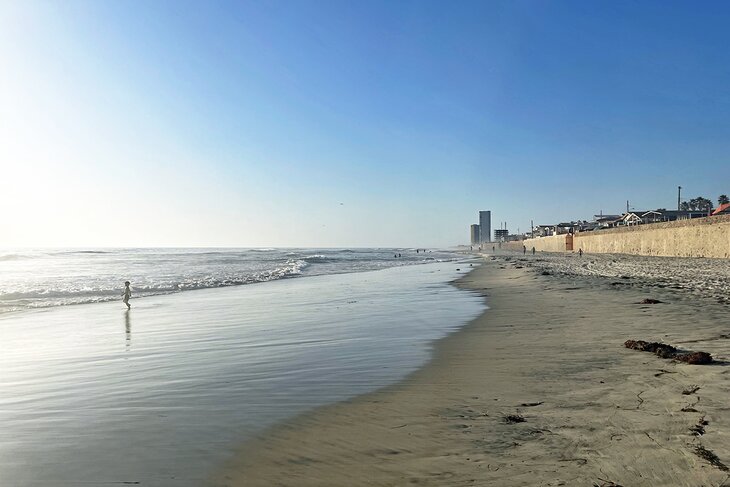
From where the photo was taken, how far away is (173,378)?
7.68m

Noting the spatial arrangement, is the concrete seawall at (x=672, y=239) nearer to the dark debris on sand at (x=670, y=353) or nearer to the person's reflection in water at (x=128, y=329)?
the dark debris on sand at (x=670, y=353)

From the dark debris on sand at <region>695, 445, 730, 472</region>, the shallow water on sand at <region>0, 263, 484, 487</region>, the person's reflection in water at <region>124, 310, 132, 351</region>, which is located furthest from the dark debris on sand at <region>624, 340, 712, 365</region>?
the person's reflection in water at <region>124, 310, 132, 351</region>

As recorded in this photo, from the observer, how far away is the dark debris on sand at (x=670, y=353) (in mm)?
7082

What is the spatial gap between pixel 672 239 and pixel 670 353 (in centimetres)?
5446

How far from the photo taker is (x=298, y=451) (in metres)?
4.62

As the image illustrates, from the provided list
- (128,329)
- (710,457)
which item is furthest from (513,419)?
(128,329)

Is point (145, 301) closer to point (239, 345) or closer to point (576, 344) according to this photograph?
point (239, 345)

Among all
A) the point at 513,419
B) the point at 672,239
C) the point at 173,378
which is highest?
the point at 672,239

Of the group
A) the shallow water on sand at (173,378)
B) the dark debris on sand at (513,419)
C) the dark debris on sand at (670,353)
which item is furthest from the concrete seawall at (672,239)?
the dark debris on sand at (513,419)

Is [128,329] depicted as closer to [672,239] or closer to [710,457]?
[710,457]

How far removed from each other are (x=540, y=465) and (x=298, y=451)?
2216 millimetres

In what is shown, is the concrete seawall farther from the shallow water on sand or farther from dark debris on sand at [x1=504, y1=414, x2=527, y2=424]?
dark debris on sand at [x1=504, y1=414, x2=527, y2=424]

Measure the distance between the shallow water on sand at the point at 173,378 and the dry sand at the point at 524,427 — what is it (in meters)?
0.61

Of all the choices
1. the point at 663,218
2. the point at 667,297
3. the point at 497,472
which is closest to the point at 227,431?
the point at 497,472
